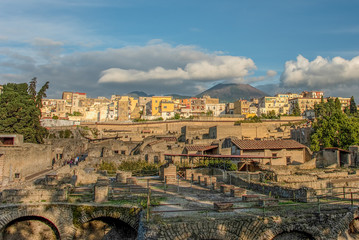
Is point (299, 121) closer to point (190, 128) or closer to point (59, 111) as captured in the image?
point (190, 128)

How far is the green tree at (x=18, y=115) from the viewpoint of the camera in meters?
42.6

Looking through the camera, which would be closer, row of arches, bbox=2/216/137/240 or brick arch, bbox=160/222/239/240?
brick arch, bbox=160/222/239/240

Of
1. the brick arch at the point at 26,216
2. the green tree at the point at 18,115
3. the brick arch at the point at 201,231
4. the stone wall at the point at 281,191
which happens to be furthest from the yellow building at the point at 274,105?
the brick arch at the point at 201,231

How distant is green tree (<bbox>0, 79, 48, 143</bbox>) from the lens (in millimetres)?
42594

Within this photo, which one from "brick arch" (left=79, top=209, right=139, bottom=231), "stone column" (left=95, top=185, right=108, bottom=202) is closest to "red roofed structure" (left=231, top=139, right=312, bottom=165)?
"stone column" (left=95, top=185, right=108, bottom=202)

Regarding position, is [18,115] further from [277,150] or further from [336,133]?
[336,133]

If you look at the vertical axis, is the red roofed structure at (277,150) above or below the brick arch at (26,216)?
above

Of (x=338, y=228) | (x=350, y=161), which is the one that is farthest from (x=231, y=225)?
(x=350, y=161)

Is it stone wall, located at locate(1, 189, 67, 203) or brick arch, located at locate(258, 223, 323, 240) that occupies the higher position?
stone wall, located at locate(1, 189, 67, 203)

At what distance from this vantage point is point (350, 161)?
3253 centimetres

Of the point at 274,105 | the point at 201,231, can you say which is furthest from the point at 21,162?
the point at 274,105

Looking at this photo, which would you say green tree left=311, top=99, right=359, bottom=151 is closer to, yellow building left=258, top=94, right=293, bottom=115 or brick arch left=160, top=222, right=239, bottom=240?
brick arch left=160, top=222, right=239, bottom=240

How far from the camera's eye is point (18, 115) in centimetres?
4384

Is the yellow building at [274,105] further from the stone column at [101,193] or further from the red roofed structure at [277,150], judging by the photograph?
the stone column at [101,193]
